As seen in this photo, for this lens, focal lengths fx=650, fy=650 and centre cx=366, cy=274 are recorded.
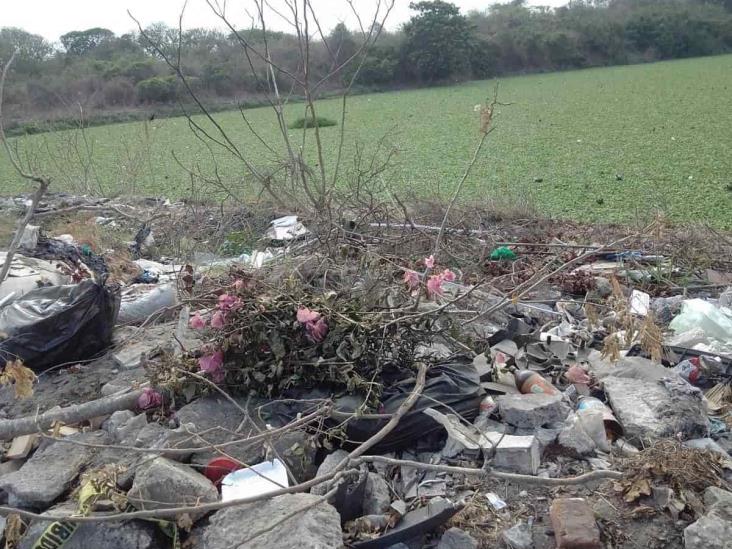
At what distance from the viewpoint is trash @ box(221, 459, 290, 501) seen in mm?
2244

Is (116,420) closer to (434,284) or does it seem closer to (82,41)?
(434,284)

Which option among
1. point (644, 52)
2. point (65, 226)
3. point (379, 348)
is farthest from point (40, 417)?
point (644, 52)

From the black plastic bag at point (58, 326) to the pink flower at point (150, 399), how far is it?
862 millimetres

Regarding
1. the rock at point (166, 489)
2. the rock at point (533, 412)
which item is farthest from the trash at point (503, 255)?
the rock at point (166, 489)

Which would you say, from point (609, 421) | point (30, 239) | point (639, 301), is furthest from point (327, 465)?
point (30, 239)

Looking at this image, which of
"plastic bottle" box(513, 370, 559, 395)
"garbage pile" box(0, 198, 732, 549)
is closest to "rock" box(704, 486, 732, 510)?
"garbage pile" box(0, 198, 732, 549)

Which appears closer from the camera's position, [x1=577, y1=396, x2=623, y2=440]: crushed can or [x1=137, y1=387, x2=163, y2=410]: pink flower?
[x1=577, y1=396, x2=623, y2=440]: crushed can

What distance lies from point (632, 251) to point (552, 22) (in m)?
44.2

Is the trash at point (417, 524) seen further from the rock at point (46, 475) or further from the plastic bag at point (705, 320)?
the plastic bag at point (705, 320)

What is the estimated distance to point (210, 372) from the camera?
8.93ft

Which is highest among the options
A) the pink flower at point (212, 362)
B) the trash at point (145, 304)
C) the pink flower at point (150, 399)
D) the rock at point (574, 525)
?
the pink flower at point (212, 362)

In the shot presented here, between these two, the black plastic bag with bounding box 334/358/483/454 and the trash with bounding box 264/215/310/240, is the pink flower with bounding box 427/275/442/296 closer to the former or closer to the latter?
the black plastic bag with bounding box 334/358/483/454

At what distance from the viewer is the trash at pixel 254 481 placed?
224 cm

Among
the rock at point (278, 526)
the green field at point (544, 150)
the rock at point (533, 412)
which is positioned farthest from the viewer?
the green field at point (544, 150)
